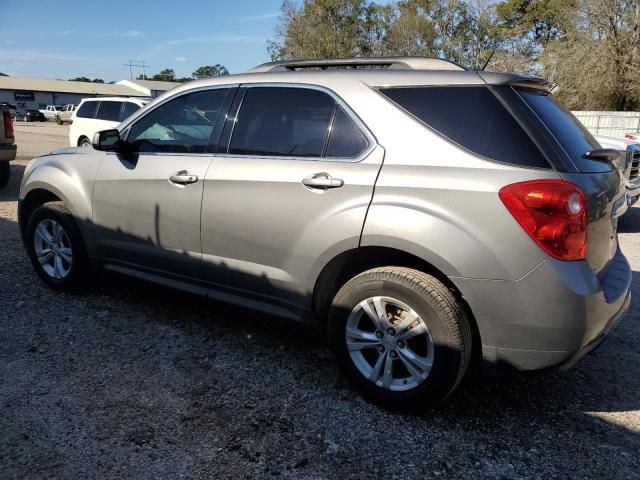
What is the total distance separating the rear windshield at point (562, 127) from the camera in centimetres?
269

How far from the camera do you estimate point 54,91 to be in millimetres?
77688

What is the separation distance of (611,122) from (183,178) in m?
20.4

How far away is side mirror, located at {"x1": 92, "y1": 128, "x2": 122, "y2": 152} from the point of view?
3996mm

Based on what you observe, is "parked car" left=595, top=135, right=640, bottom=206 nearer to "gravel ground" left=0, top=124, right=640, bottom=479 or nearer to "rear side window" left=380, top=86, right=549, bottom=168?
"gravel ground" left=0, top=124, right=640, bottom=479

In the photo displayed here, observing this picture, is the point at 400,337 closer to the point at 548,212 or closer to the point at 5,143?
the point at 548,212

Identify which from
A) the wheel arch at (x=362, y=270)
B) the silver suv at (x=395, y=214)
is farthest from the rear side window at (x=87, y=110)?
the wheel arch at (x=362, y=270)

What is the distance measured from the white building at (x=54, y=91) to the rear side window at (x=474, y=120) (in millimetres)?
73747

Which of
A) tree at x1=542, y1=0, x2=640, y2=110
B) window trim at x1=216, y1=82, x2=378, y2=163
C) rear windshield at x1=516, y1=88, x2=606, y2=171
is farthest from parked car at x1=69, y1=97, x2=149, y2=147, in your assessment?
tree at x1=542, y1=0, x2=640, y2=110

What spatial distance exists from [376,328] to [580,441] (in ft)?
3.85

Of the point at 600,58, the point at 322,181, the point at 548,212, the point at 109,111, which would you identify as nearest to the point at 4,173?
the point at 109,111

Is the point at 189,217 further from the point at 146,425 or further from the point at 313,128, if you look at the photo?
the point at 146,425

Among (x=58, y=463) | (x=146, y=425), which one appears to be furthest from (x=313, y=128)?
(x=58, y=463)

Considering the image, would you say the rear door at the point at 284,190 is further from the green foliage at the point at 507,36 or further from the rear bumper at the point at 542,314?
the green foliage at the point at 507,36

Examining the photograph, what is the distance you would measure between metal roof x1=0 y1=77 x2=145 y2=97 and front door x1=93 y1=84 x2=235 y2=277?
250 feet
